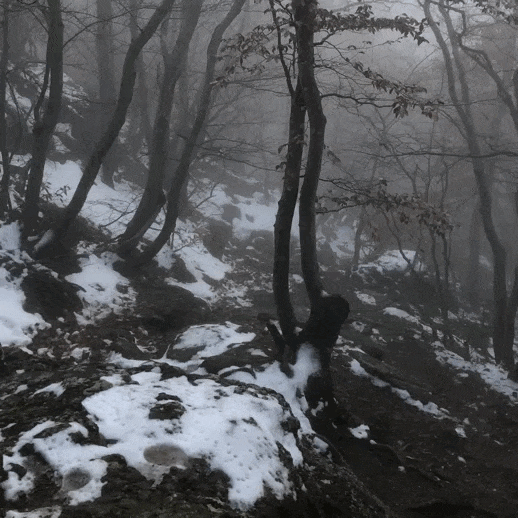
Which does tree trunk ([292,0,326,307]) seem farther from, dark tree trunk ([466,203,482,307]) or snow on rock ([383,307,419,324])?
dark tree trunk ([466,203,482,307])

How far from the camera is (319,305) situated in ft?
21.4

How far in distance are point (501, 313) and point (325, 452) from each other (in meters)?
7.46

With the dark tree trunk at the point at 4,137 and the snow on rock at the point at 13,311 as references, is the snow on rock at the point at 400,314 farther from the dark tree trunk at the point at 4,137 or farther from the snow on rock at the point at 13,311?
the dark tree trunk at the point at 4,137

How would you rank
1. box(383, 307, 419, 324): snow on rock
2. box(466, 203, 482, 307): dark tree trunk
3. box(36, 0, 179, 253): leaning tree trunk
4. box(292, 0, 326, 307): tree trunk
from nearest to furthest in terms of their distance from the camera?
box(292, 0, 326, 307): tree trunk
box(36, 0, 179, 253): leaning tree trunk
box(383, 307, 419, 324): snow on rock
box(466, 203, 482, 307): dark tree trunk

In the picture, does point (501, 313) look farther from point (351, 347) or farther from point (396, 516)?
point (396, 516)

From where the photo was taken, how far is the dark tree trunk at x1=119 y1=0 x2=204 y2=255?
10.5 meters

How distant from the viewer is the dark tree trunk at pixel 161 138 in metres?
10.5

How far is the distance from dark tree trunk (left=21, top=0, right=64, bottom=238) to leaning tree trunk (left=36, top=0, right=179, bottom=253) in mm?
614

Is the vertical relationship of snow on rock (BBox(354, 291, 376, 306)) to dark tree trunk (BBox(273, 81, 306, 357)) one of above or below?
below

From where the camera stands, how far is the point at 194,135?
32.1ft

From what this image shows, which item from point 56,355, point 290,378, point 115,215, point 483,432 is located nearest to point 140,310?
point 56,355

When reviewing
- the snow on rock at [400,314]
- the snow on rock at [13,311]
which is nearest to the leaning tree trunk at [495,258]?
the snow on rock at [400,314]

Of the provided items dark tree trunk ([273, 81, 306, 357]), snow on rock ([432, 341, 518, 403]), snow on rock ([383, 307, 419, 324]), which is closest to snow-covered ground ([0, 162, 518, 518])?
dark tree trunk ([273, 81, 306, 357])

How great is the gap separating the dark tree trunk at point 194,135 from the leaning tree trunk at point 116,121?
53.1 inches
